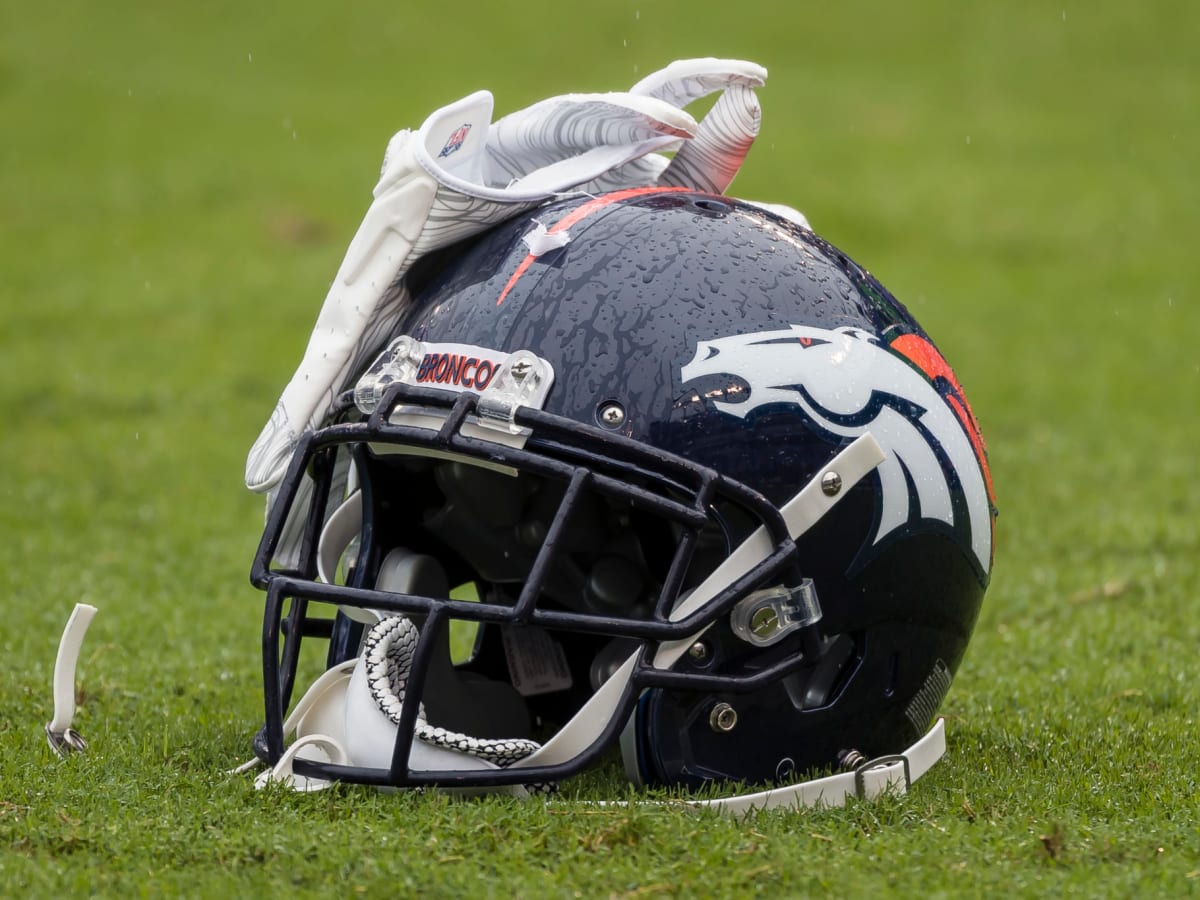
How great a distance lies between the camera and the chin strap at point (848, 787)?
9.15ft

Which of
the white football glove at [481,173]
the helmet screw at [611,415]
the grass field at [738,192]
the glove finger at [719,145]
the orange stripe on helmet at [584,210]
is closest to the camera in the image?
the grass field at [738,192]

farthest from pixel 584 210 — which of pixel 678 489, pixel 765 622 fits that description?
pixel 765 622

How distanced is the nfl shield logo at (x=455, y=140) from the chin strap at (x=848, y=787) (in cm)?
134

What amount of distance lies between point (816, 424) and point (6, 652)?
255 cm

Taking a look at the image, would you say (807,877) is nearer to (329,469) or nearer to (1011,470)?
(329,469)

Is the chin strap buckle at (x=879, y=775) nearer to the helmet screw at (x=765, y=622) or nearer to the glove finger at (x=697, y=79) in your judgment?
the helmet screw at (x=765, y=622)

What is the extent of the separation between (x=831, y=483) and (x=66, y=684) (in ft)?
5.41

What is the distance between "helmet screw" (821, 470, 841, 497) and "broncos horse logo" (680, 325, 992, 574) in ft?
0.26

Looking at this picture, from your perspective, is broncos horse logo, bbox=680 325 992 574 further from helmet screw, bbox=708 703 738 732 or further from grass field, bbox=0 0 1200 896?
grass field, bbox=0 0 1200 896

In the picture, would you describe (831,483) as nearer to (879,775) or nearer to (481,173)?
(879,775)

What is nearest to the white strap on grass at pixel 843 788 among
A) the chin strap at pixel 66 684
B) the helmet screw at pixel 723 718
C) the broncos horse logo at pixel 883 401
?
the helmet screw at pixel 723 718

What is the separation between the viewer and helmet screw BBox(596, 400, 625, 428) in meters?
2.73

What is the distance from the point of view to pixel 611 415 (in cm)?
273

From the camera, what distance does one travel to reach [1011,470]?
23.0 ft
